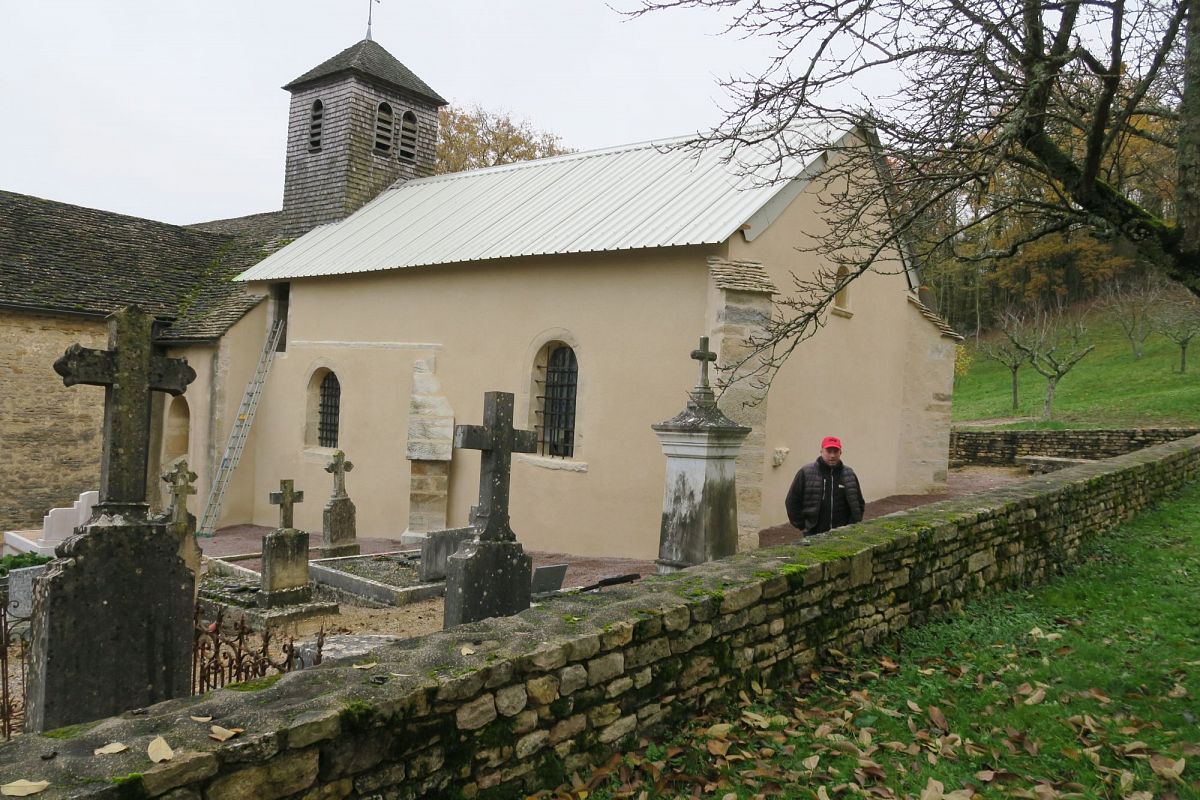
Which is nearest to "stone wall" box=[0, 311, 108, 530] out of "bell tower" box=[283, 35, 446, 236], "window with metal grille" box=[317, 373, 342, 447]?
"window with metal grille" box=[317, 373, 342, 447]

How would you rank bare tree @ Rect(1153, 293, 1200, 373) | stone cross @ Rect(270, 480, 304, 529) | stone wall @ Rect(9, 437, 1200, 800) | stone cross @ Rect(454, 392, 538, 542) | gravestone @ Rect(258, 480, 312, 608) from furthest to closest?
bare tree @ Rect(1153, 293, 1200, 373) → stone cross @ Rect(270, 480, 304, 529) → gravestone @ Rect(258, 480, 312, 608) → stone cross @ Rect(454, 392, 538, 542) → stone wall @ Rect(9, 437, 1200, 800)

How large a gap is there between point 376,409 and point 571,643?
478 inches

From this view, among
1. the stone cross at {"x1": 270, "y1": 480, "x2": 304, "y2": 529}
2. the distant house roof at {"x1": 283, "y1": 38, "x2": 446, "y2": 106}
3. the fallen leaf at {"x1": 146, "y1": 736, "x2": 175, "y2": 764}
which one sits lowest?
the stone cross at {"x1": 270, "y1": 480, "x2": 304, "y2": 529}

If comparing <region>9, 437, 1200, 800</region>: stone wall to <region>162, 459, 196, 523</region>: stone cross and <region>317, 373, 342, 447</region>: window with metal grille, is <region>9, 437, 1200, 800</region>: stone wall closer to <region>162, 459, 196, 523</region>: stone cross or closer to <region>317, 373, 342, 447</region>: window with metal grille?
<region>162, 459, 196, 523</region>: stone cross

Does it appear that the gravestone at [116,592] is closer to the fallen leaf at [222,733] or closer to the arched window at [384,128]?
the fallen leaf at [222,733]

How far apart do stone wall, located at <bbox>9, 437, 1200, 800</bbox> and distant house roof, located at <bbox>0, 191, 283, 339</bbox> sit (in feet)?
49.5

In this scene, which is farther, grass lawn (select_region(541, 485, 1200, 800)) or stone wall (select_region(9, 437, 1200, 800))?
grass lawn (select_region(541, 485, 1200, 800))

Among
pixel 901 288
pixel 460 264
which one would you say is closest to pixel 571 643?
pixel 460 264

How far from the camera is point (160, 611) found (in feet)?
15.5

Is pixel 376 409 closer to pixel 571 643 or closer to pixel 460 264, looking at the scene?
pixel 460 264

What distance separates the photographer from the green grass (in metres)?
23.5

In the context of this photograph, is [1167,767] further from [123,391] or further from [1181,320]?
[1181,320]

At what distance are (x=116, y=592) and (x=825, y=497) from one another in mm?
5538

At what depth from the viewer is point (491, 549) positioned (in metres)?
6.61
